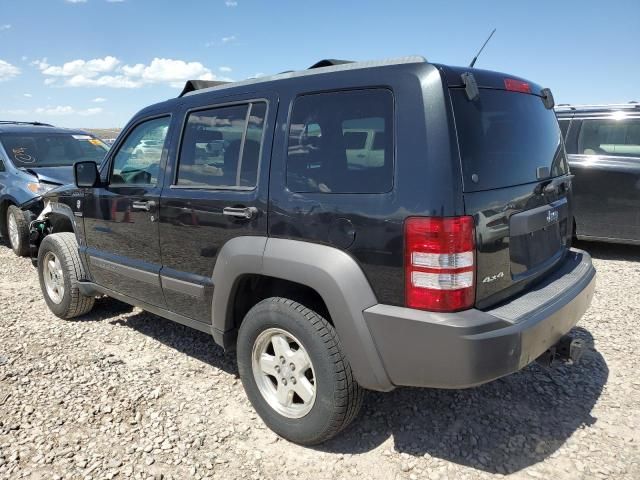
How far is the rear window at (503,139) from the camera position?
221 centimetres

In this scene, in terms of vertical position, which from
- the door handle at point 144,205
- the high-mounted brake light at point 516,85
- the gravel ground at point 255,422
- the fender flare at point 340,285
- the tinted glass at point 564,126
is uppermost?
the high-mounted brake light at point 516,85

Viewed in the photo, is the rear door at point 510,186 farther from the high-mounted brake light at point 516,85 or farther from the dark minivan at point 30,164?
the dark minivan at point 30,164

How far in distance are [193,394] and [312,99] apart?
203 cm

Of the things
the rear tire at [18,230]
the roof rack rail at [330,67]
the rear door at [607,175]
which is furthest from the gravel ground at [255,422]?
the rear tire at [18,230]

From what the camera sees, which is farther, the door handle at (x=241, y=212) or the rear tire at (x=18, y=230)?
the rear tire at (x=18, y=230)

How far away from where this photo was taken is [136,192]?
11.6 ft

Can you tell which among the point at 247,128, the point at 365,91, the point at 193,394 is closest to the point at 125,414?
the point at 193,394

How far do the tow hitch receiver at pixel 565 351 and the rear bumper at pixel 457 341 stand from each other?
0.76 feet

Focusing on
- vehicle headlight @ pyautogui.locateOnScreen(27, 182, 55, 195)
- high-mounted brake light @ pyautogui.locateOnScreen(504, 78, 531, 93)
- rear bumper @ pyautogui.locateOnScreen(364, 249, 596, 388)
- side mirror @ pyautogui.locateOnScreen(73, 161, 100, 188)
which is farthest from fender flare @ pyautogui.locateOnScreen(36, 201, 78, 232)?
high-mounted brake light @ pyautogui.locateOnScreen(504, 78, 531, 93)

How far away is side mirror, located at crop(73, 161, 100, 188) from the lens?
154 inches

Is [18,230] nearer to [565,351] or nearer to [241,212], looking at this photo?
[241,212]

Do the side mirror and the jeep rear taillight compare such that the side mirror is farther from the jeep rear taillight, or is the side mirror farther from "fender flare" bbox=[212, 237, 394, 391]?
the jeep rear taillight

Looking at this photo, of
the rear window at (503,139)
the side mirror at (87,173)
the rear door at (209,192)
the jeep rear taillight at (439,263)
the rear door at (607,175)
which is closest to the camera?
the jeep rear taillight at (439,263)

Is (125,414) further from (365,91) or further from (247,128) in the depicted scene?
(365,91)
